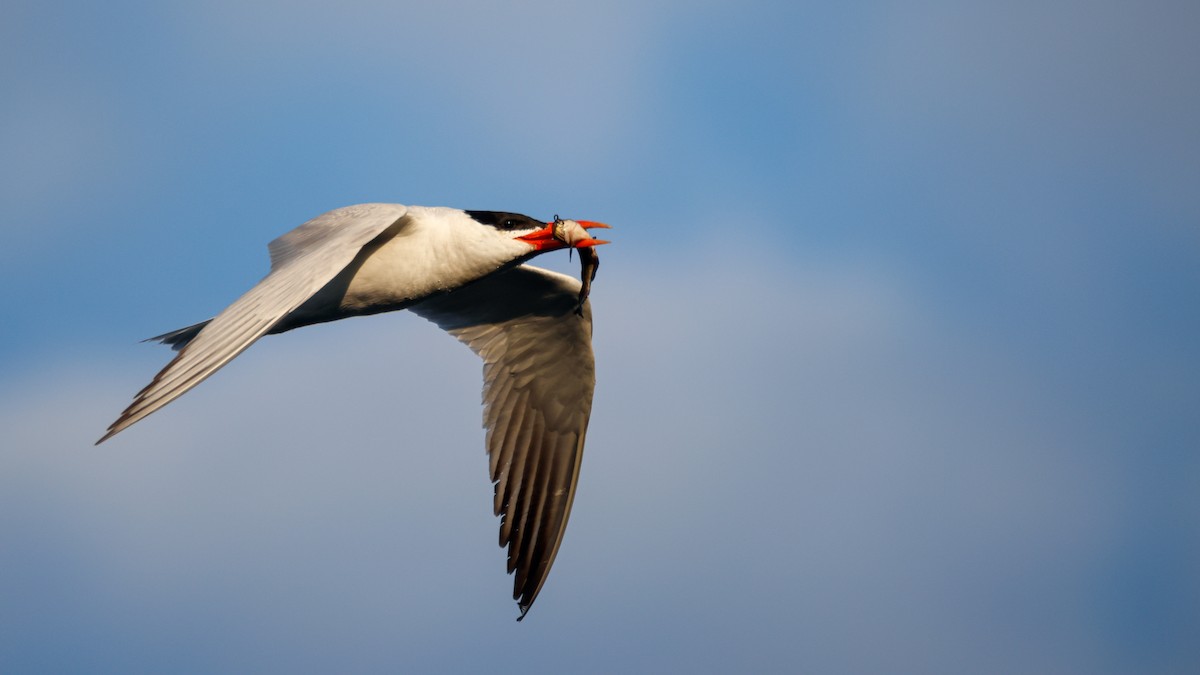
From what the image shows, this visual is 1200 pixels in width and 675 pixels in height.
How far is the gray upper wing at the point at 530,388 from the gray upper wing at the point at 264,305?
2544 millimetres

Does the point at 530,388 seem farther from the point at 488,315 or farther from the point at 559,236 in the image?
the point at 559,236

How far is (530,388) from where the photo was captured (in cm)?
1302

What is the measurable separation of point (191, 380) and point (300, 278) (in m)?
1.33

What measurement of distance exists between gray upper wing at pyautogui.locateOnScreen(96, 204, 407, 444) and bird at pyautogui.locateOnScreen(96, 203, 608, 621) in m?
0.01

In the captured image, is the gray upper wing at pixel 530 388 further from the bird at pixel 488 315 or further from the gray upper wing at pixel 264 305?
the gray upper wing at pixel 264 305

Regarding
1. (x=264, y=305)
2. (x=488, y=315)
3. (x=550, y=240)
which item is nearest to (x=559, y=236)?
(x=550, y=240)

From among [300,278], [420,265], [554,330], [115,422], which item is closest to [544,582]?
[554,330]

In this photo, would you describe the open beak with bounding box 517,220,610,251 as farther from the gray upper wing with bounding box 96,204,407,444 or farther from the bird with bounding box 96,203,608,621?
the gray upper wing with bounding box 96,204,407,444

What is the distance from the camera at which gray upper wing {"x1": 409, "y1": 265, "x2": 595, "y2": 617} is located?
40.8ft

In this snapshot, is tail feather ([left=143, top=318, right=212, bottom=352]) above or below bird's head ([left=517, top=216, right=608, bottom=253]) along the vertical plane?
below

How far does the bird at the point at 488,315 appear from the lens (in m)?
8.12

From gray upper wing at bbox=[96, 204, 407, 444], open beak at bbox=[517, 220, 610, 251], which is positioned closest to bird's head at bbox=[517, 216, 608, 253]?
open beak at bbox=[517, 220, 610, 251]

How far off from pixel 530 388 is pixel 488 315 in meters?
0.91

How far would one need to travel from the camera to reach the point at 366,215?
34.3 feet
